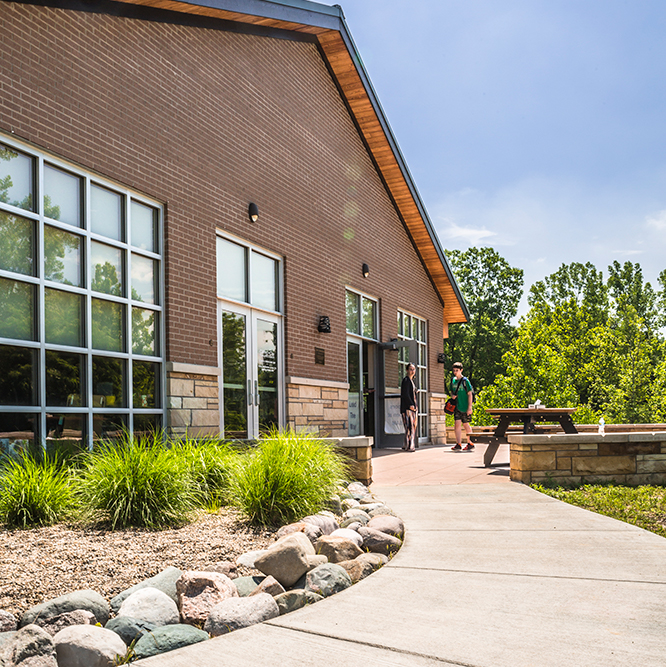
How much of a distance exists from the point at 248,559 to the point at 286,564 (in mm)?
413

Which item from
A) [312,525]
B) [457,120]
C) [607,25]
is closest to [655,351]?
[457,120]

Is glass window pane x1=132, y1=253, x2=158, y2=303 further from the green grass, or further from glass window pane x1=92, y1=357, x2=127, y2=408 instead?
the green grass

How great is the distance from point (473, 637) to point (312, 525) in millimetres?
2150

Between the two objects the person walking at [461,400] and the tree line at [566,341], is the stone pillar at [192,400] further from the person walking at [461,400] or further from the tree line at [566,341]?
the tree line at [566,341]

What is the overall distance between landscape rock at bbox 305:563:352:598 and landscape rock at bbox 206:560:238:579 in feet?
1.50

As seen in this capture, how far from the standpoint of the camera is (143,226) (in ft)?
26.3

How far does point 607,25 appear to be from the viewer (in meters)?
14.6

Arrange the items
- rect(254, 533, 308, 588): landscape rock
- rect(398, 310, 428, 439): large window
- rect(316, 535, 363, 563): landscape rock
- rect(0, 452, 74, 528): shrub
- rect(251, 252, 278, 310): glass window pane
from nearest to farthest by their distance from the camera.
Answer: rect(254, 533, 308, 588): landscape rock → rect(316, 535, 363, 563): landscape rock → rect(0, 452, 74, 528): shrub → rect(251, 252, 278, 310): glass window pane → rect(398, 310, 428, 439): large window

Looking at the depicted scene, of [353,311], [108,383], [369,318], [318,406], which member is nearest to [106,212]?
[108,383]

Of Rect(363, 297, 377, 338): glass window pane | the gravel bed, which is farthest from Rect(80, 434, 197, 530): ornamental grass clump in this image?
Rect(363, 297, 377, 338): glass window pane

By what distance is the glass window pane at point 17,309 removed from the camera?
20.0ft

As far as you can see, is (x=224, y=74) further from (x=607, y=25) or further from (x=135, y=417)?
(x=607, y=25)

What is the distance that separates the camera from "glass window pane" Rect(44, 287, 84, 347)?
6.55m

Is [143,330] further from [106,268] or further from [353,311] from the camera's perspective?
[353,311]
